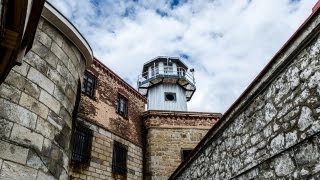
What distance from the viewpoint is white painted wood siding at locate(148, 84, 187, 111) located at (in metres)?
23.3

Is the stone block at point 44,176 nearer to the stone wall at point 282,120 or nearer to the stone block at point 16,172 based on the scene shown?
the stone block at point 16,172

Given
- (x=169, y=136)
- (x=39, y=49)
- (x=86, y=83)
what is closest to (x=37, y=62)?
(x=39, y=49)

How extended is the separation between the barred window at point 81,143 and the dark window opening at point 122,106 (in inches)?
99.9

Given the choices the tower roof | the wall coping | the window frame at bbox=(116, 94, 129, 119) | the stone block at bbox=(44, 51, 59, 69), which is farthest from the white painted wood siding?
the stone block at bbox=(44, 51, 59, 69)

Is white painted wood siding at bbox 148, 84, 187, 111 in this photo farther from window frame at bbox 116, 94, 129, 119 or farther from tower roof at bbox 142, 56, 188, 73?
window frame at bbox 116, 94, 129, 119

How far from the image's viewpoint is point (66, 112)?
5.40 meters

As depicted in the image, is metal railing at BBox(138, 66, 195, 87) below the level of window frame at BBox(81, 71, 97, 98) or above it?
above

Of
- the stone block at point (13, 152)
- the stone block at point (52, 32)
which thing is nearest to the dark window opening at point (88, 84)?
the stone block at point (52, 32)

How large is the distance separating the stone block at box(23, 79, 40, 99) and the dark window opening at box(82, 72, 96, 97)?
673cm

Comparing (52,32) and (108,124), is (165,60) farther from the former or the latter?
(52,32)

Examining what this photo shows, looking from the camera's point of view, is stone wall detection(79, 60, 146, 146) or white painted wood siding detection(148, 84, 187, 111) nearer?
stone wall detection(79, 60, 146, 146)

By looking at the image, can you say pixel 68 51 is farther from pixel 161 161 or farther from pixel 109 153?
pixel 161 161

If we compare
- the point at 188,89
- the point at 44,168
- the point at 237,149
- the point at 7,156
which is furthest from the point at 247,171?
the point at 188,89

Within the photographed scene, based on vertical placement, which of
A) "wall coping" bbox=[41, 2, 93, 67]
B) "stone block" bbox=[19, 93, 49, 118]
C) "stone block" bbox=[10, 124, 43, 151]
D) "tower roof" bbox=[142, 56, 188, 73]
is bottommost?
"stone block" bbox=[10, 124, 43, 151]
